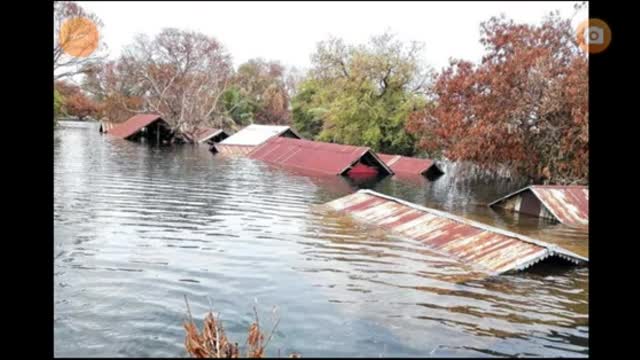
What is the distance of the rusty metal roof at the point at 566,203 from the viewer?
1766cm

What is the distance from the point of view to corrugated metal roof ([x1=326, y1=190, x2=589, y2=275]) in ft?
36.0

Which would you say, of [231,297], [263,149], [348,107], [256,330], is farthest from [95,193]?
[348,107]

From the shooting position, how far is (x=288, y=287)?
9.41m

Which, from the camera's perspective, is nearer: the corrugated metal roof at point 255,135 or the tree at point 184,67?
the corrugated metal roof at point 255,135

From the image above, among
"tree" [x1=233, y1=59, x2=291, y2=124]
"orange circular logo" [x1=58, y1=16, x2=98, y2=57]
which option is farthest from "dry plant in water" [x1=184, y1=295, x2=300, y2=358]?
"tree" [x1=233, y1=59, x2=291, y2=124]

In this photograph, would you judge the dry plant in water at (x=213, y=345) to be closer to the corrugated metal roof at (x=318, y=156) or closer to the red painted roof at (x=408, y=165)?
the corrugated metal roof at (x=318, y=156)

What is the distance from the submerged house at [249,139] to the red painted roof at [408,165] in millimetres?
10943

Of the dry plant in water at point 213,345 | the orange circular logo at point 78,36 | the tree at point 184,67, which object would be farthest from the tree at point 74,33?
the dry plant in water at point 213,345

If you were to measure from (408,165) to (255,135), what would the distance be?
1493cm

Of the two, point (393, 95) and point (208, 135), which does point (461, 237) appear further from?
point (208, 135)

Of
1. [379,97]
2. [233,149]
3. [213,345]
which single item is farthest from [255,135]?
[213,345]

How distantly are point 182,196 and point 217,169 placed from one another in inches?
394
